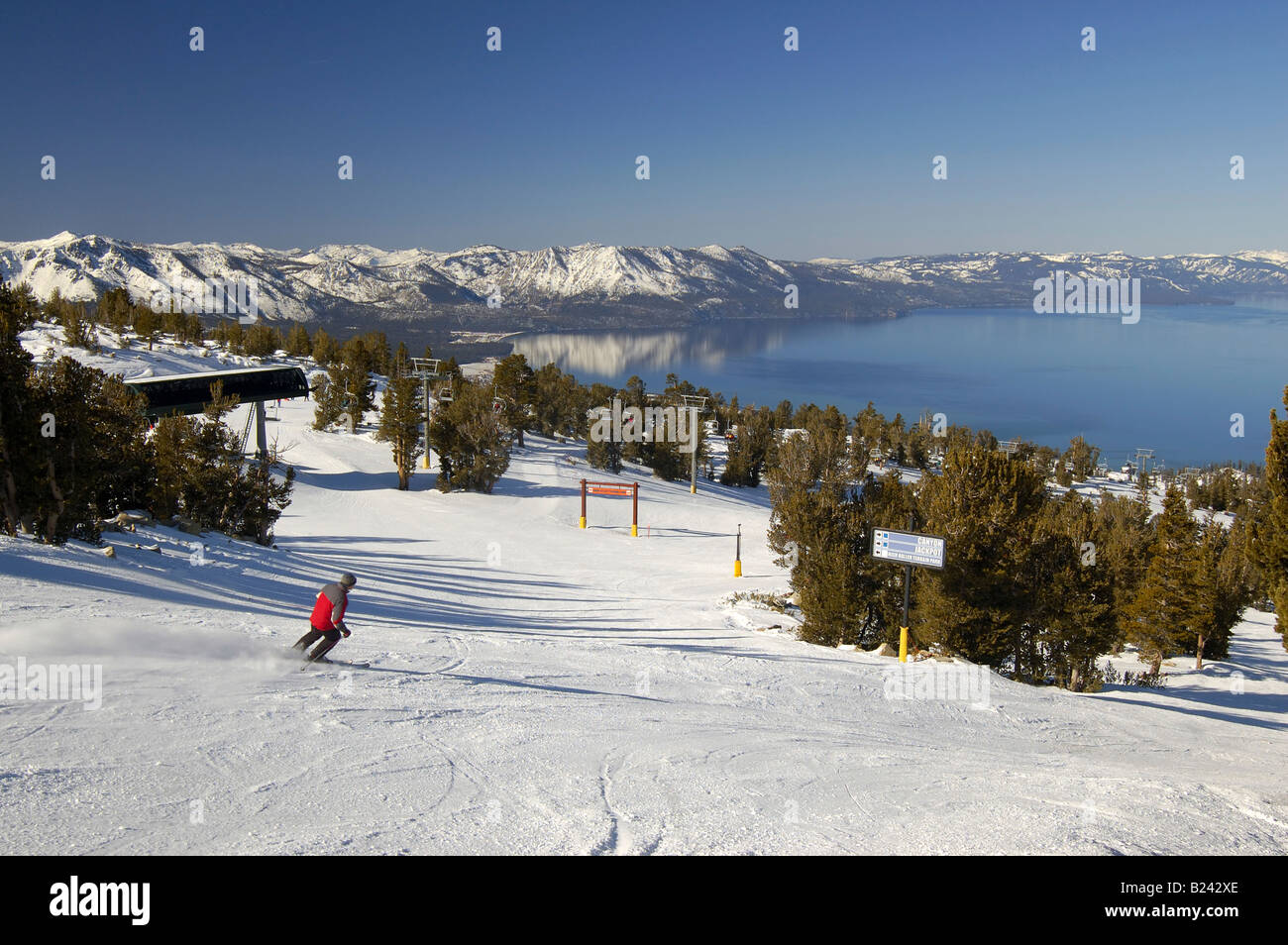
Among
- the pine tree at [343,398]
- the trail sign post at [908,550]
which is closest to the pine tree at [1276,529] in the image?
the trail sign post at [908,550]

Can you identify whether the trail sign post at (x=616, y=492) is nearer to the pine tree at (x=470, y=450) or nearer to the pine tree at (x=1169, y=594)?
the pine tree at (x=470, y=450)

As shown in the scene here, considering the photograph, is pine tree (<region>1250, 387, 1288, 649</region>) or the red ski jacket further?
pine tree (<region>1250, 387, 1288, 649</region>)

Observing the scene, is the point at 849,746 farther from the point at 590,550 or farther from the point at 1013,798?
the point at 590,550

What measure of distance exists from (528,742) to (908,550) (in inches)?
368

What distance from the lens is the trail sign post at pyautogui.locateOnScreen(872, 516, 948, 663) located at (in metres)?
13.9

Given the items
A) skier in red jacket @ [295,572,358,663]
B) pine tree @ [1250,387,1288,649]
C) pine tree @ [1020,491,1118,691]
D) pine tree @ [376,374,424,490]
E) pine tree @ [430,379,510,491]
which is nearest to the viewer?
skier in red jacket @ [295,572,358,663]

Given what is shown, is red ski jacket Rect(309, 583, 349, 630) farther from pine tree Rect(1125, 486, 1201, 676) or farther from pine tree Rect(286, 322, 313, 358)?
pine tree Rect(286, 322, 313, 358)

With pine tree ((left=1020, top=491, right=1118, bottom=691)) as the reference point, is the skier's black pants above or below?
above

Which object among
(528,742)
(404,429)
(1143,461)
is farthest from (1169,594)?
(1143,461)

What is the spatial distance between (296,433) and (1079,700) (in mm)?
47270

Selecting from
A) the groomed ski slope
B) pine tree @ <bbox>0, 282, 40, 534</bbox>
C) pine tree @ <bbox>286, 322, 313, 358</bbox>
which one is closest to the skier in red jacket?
the groomed ski slope

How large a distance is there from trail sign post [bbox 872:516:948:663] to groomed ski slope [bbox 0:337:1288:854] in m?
1.63

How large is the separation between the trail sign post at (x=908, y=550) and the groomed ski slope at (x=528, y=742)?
163cm
